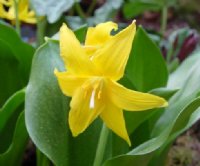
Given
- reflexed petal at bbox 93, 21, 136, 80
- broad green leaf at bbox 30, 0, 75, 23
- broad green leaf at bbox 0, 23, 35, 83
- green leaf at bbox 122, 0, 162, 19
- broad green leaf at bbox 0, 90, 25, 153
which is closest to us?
reflexed petal at bbox 93, 21, 136, 80

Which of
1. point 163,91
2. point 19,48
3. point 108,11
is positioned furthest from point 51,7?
point 163,91

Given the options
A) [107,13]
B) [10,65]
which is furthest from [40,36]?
[107,13]

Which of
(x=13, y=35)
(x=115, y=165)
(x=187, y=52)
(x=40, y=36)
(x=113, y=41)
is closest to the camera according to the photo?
(x=113, y=41)

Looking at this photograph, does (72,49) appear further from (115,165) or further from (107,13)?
(107,13)

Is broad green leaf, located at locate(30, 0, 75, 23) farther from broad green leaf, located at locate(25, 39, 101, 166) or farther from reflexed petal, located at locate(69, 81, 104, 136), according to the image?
reflexed petal, located at locate(69, 81, 104, 136)

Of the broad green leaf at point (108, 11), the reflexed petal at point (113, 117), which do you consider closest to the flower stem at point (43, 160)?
the reflexed petal at point (113, 117)

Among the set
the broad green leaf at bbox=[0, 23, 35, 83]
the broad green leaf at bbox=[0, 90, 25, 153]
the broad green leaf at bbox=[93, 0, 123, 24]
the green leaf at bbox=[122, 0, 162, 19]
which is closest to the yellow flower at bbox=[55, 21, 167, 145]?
the broad green leaf at bbox=[0, 90, 25, 153]
